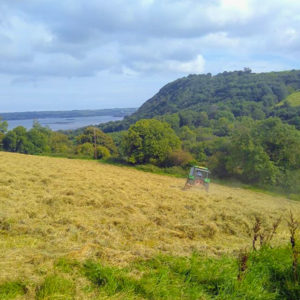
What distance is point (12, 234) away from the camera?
192 inches

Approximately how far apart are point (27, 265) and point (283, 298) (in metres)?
3.15

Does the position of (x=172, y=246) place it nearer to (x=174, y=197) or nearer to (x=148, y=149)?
(x=174, y=197)

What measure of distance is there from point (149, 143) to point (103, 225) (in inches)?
727

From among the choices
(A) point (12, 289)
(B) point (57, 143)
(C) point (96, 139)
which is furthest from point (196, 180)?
(B) point (57, 143)

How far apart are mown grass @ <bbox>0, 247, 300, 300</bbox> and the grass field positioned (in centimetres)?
10

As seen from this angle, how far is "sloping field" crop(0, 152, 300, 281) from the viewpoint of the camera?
12.9 ft

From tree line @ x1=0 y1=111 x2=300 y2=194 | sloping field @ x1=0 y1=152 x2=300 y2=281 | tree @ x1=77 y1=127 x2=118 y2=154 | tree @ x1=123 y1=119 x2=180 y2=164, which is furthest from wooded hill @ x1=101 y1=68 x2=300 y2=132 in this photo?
sloping field @ x1=0 y1=152 x2=300 y2=281

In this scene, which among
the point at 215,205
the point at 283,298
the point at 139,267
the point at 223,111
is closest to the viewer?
the point at 283,298

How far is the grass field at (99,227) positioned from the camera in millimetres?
3734

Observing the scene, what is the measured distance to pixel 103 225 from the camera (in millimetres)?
5582

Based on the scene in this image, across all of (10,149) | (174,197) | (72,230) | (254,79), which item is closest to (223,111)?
(254,79)

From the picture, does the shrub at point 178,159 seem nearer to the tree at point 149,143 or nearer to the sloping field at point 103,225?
the tree at point 149,143

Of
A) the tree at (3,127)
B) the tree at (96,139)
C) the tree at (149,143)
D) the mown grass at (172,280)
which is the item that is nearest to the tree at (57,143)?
the tree at (96,139)

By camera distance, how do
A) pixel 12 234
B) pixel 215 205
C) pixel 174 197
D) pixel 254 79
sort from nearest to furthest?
pixel 12 234
pixel 215 205
pixel 174 197
pixel 254 79
